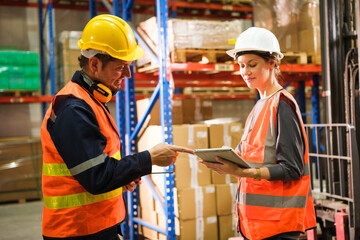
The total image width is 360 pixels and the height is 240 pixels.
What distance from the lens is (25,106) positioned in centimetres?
1142

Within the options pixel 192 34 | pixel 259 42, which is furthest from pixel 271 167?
pixel 192 34

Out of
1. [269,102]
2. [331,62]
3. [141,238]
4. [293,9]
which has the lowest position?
[141,238]

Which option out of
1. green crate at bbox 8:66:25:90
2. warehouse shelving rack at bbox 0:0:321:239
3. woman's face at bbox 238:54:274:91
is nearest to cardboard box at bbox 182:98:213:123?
warehouse shelving rack at bbox 0:0:321:239

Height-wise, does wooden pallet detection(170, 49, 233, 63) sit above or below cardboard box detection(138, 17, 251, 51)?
below

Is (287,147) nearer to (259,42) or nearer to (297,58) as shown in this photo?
(259,42)

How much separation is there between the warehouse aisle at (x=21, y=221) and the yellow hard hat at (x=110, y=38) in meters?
5.06

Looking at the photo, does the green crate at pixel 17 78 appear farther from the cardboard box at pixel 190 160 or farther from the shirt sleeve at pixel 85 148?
the shirt sleeve at pixel 85 148

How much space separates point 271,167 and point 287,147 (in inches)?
5.6

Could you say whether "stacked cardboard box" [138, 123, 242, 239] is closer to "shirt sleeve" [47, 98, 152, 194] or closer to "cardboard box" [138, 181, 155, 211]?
"cardboard box" [138, 181, 155, 211]

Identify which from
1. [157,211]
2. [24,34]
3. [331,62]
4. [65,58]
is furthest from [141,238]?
[24,34]

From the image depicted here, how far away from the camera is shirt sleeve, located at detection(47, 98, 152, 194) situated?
1.94 metres

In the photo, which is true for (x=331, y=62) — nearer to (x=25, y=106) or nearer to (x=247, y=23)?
(x=247, y=23)

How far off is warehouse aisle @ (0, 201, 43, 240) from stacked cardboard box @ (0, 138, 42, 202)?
26cm

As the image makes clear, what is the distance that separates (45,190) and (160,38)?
10.7 ft
